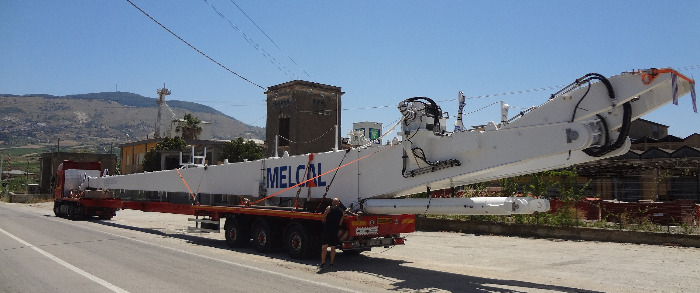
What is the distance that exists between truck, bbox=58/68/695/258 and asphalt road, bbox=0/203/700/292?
0.81m

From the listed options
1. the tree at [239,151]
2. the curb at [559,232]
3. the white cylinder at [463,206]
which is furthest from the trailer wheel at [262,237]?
the tree at [239,151]

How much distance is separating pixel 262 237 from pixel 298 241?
175 centimetres

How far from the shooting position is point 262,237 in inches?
555

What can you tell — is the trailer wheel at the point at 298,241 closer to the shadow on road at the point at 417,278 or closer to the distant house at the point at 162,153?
the shadow on road at the point at 417,278

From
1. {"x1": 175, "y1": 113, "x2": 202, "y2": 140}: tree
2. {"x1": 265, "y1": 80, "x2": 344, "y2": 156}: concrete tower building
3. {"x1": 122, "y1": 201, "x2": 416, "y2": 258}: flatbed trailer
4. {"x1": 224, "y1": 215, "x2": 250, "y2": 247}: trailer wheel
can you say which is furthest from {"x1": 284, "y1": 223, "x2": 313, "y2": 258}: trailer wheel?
{"x1": 175, "y1": 113, "x2": 202, "y2": 140}: tree

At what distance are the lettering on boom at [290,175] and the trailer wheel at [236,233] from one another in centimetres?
137

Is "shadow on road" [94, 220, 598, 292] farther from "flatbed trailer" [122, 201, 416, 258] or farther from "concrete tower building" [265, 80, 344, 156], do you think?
"concrete tower building" [265, 80, 344, 156]

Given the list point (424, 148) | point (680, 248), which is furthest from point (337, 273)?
point (680, 248)

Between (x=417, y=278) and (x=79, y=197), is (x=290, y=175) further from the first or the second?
(x=79, y=197)

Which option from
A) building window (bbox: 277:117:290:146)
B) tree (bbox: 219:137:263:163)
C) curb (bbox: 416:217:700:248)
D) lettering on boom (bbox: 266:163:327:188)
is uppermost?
building window (bbox: 277:117:290:146)

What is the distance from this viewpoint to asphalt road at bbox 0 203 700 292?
926 cm

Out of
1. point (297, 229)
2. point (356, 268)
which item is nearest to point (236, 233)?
point (297, 229)

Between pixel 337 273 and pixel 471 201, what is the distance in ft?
10.3

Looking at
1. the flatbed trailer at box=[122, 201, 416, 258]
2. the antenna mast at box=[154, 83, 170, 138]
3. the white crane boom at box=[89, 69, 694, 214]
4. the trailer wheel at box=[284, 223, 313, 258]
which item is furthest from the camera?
the antenna mast at box=[154, 83, 170, 138]
